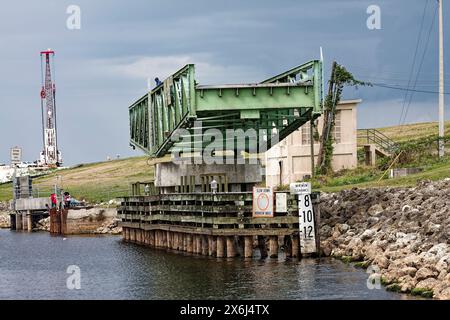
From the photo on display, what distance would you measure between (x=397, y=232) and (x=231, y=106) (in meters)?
9.50

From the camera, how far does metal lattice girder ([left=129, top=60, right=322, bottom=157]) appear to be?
1762 inches

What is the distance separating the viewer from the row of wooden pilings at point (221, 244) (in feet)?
143

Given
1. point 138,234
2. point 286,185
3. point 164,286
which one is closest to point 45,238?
point 138,234

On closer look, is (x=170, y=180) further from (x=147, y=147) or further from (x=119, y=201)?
(x=119, y=201)

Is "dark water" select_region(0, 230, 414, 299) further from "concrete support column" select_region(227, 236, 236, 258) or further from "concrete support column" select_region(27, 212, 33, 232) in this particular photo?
"concrete support column" select_region(27, 212, 33, 232)

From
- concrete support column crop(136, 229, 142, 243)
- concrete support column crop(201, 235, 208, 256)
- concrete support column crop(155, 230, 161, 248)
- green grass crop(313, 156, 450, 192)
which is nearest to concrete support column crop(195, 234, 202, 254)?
concrete support column crop(201, 235, 208, 256)

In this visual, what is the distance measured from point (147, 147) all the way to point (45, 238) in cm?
1555

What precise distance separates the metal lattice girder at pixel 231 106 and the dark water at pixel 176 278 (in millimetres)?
5993

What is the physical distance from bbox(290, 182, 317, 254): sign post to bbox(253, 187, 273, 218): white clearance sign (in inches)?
38.5

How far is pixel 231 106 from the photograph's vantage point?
1763 inches

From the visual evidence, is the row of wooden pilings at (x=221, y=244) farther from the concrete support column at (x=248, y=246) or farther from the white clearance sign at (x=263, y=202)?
the white clearance sign at (x=263, y=202)

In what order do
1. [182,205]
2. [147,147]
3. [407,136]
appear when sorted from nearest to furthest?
[182,205] < [147,147] < [407,136]
